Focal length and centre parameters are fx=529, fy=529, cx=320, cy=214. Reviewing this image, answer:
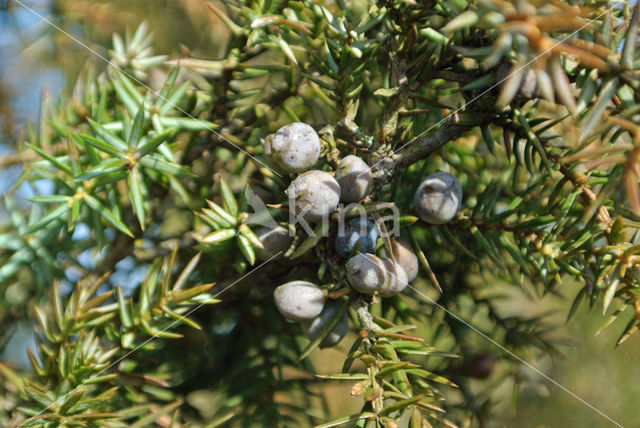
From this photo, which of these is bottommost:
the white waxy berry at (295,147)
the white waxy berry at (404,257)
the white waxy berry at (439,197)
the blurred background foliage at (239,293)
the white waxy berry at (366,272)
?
the blurred background foliage at (239,293)

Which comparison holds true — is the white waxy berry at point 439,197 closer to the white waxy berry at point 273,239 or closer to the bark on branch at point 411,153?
the bark on branch at point 411,153

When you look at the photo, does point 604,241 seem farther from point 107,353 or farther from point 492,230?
point 107,353

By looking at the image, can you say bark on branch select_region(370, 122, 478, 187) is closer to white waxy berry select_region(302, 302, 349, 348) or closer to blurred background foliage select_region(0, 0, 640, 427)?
blurred background foliage select_region(0, 0, 640, 427)

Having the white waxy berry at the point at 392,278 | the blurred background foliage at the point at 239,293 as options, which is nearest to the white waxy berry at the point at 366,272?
the white waxy berry at the point at 392,278

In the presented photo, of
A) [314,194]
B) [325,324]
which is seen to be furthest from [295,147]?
[325,324]

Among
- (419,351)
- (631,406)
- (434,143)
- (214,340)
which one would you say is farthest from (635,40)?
(631,406)

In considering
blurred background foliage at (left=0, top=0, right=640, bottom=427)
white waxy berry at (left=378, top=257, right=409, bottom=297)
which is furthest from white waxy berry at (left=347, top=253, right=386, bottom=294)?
blurred background foliage at (left=0, top=0, right=640, bottom=427)

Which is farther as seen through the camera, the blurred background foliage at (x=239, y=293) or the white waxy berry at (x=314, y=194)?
the blurred background foliage at (x=239, y=293)
